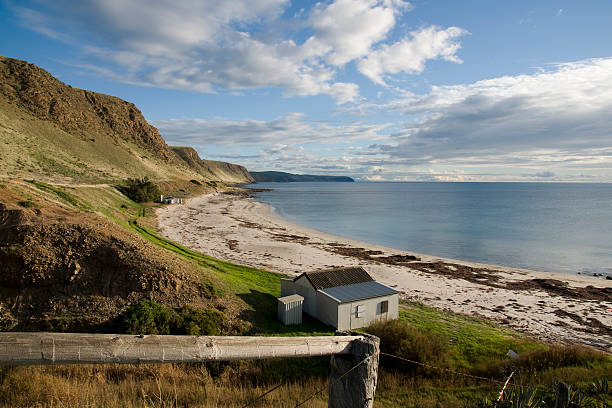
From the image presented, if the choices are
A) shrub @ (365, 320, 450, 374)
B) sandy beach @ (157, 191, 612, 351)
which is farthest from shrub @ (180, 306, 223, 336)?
sandy beach @ (157, 191, 612, 351)

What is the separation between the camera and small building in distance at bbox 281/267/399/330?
15.8m

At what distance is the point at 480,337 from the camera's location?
1616cm

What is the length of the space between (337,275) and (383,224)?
156 feet

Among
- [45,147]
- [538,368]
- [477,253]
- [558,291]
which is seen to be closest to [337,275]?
[538,368]

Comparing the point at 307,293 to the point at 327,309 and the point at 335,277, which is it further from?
the point at 335,277

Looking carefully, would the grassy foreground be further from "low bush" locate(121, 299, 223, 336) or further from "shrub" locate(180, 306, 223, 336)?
"low bush" locate(121, 299, 223, 336)

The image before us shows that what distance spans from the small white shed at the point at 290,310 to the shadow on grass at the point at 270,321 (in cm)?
24

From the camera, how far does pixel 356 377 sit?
339 centimetres

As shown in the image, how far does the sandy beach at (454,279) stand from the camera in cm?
2009

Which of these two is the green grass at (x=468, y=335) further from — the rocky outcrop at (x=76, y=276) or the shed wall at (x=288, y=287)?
the rocky outcrop at (x=76, y=276)

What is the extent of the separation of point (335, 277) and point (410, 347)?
264 inches

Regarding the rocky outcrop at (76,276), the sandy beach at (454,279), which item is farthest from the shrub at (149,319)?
the sandy beach at (454,279)

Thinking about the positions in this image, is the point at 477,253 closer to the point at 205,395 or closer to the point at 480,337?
the point at 480,337

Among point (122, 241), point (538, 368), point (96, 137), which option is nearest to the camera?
point (538, 368)
